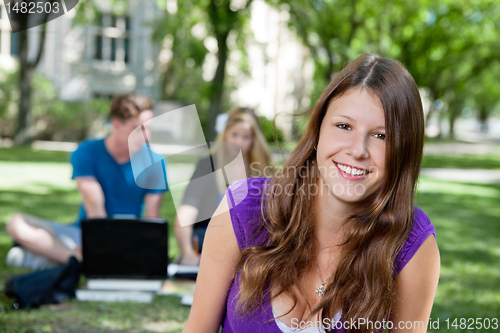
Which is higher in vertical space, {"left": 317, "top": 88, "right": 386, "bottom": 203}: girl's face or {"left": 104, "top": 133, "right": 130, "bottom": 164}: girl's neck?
{"left": 317, "top": 88, "right": 386, "bottom": 203}: girl's face

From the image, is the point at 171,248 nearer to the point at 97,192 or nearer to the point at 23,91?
the point at 97,192

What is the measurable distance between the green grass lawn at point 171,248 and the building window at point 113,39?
1124 cm

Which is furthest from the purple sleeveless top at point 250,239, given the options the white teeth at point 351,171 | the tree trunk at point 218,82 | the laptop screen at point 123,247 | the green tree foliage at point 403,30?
the green tree foliage at point 403,30

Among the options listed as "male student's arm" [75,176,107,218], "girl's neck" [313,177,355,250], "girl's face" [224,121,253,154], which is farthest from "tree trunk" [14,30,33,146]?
"girl's neck" [313,177,355,250]

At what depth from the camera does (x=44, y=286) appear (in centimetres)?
367

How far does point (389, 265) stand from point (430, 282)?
233 millimetres

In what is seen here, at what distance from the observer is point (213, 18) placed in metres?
12.8

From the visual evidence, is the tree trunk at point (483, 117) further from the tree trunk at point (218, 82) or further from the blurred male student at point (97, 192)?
the blurred male student at point (97, 192)

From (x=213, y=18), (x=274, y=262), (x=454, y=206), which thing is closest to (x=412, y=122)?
(x=274, y=262)

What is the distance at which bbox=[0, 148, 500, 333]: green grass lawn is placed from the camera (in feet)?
11.3

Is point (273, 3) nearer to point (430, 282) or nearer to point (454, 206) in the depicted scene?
point (454, 206)

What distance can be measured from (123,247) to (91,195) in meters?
0.63

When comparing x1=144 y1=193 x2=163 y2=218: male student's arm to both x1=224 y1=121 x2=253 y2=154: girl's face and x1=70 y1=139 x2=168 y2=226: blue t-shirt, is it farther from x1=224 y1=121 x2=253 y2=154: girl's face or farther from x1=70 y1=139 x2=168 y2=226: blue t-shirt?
x1=224 y1=121 x2=253 y2=154: girl's face

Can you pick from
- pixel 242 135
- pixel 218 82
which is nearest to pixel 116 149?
pixel 242 135
